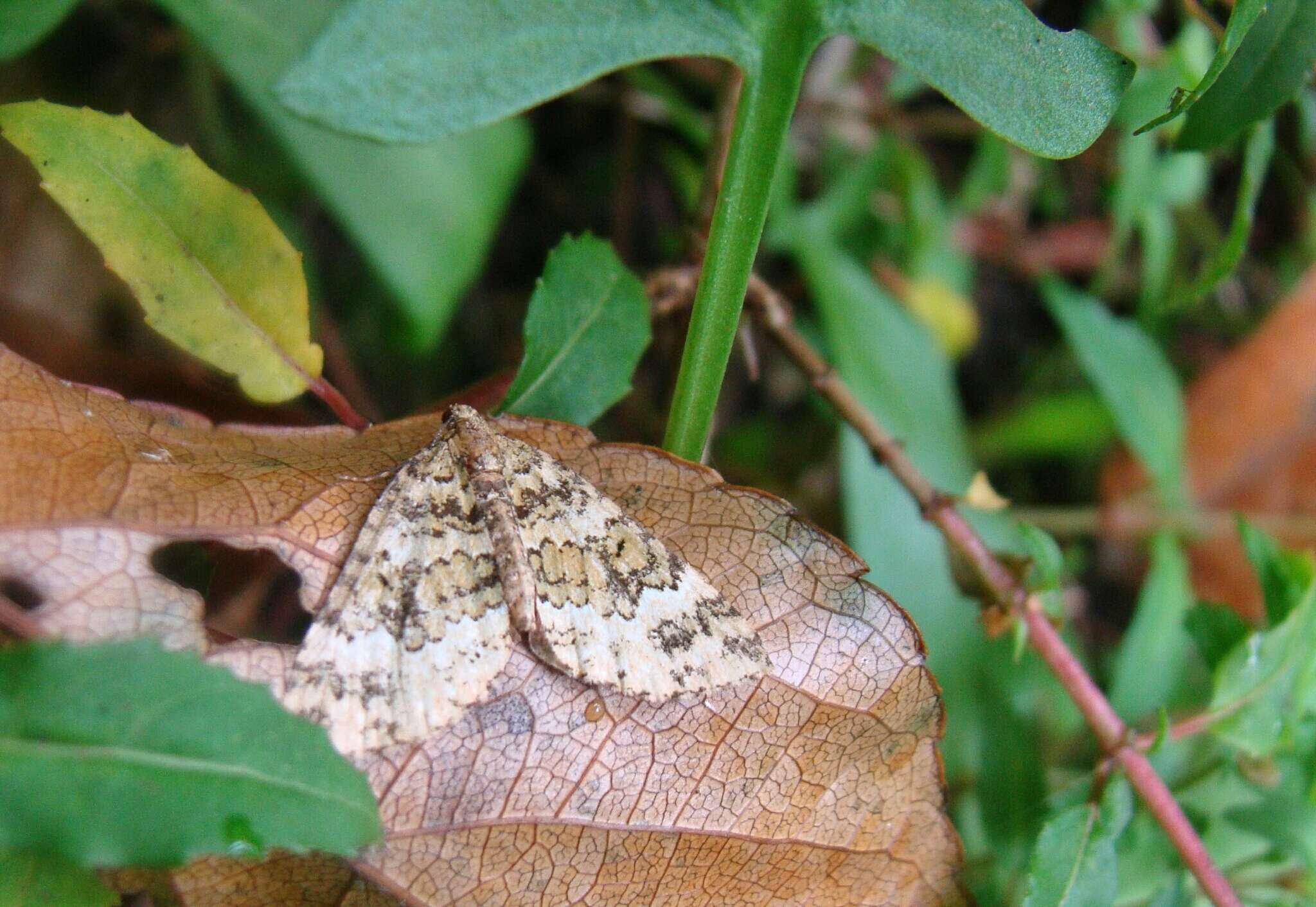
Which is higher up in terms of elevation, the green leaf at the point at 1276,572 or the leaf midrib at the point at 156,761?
the green leaf at the point at 1276,572

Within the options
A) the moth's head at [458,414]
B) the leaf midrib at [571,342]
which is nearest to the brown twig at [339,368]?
the moth's head at [458,414]

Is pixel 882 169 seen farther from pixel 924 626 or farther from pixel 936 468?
pixel 924 626

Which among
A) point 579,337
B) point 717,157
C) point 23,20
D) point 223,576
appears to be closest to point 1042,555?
point 579,337

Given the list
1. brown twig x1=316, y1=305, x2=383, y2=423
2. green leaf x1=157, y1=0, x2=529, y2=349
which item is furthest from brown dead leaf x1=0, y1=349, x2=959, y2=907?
brown twig x1=316, y1=305, x2=383, y2=423

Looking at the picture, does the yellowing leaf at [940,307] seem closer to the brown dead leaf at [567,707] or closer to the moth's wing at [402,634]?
the brown dead leaf at [567,707]

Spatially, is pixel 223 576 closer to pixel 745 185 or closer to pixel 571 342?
pixel 571 342

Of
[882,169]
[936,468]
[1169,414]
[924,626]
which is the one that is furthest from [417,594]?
[1169,414]
